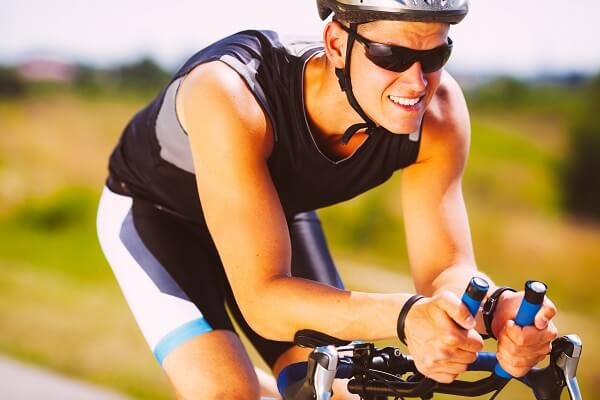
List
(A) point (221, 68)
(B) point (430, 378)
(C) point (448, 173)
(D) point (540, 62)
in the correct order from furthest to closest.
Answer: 1. (D) point (540, 62)
2. (C) point (448, 173)
3. (A) point (221, 68)
4. (B) point (430, 378)

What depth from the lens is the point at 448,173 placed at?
2.68m

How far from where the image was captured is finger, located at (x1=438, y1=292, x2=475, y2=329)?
72.2 inches

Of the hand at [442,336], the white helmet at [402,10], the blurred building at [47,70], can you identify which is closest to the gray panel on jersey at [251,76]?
the white helmet at [402,10]

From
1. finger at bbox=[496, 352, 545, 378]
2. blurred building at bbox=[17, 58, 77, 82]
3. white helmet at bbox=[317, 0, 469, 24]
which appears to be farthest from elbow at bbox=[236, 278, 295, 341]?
blurred building at bbox=[17, 58, 77, 82]

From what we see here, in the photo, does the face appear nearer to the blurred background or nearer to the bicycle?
the bicycle

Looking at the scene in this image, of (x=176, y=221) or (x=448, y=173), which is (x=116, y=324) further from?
(x=448, y=173)

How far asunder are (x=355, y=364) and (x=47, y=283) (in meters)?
4.97

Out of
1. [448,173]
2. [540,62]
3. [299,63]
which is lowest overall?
[540,62]

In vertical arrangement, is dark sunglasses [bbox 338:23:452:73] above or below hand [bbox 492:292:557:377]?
above

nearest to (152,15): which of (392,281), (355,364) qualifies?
(392,281)

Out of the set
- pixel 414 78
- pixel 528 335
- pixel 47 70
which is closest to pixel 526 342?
pixel 528 335

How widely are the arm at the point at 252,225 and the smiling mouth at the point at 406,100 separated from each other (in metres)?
0.35

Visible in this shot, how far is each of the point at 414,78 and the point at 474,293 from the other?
26.4 inches

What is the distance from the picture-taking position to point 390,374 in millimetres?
2045
